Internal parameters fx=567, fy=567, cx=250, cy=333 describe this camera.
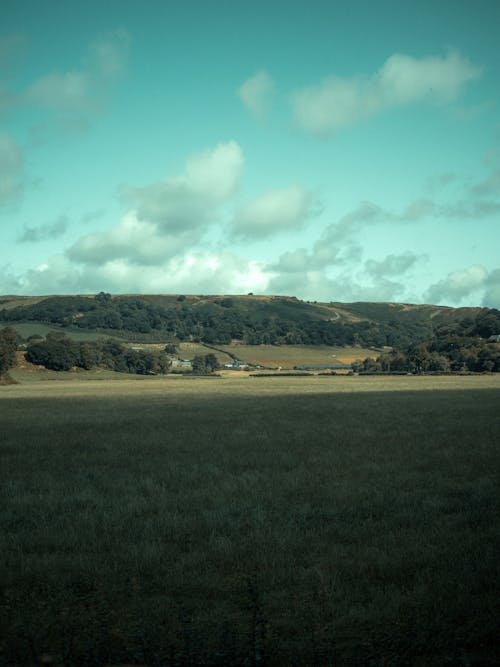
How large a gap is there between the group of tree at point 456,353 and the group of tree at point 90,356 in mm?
48844

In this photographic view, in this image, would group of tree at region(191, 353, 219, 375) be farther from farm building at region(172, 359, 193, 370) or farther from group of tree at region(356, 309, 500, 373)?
group of tree at region(356, 309, 500, 373)

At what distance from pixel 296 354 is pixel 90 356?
251 ft

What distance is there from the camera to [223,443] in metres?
21.2

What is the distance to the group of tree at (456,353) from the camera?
11219 cm

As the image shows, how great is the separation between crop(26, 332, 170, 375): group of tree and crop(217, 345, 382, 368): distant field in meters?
36.0

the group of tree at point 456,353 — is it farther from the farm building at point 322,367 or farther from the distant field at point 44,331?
the distant field at point 44,331

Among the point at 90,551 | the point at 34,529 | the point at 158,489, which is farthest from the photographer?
the point at 158,489

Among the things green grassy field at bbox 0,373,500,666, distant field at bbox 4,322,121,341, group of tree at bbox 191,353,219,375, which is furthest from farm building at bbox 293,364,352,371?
green grassy field at bbox 0,373,500,666

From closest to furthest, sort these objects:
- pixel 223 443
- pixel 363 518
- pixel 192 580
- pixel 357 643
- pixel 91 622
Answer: pixel 357 643 < pixel 91 622 < pixel 192 580 < pixel 363 518 < pixel 223 443

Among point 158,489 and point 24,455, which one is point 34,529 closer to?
point 158,489

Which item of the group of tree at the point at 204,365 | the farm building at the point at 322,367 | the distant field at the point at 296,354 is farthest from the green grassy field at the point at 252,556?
the distant field at the point at 296,354

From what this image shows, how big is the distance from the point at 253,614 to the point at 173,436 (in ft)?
55.3

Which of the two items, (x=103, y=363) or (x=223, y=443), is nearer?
(x=223, y=443)

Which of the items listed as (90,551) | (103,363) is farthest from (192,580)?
(103,363)
